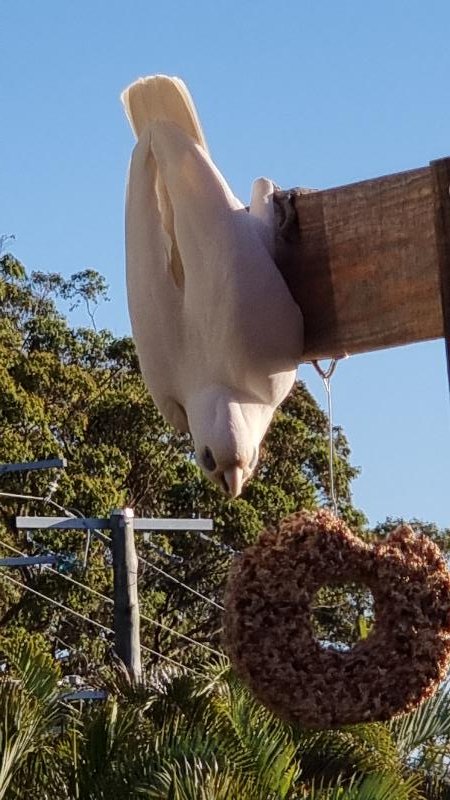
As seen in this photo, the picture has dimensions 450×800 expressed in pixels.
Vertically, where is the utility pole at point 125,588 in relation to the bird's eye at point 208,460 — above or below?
above

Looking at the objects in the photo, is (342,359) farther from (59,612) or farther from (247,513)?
(247,513)

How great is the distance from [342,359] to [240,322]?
16 cm

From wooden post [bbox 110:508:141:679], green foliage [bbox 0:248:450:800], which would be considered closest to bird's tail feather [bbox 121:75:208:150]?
green foliage [bbox 0:248:450:800]

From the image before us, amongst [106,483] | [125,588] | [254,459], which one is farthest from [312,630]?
[106,483]

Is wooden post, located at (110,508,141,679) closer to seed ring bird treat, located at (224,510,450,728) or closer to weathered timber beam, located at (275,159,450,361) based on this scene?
seed ring bird treat, located at (224,510,450,728)

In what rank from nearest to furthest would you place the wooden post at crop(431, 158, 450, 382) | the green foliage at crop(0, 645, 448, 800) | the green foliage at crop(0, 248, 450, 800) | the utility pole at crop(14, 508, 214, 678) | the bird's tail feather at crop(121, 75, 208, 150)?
1. the wooden post at crop(431, 158, 450, 382)
2. the bird's tail feather at crop(121, 75, 208, 150)
3. the green foliage at crop(0, 645, 448, 800)
4. the utility pole at crop(14, 508, 214, 678)
5. the green foliage at crop(0, 248, 450, 800)

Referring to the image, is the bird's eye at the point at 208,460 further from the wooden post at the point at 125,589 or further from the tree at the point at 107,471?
the tree at the point at 107,471

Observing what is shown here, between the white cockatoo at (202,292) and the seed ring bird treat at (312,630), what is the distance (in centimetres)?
22

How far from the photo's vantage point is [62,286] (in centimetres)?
2350

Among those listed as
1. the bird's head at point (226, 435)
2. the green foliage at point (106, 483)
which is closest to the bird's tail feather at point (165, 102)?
the bird's head at point (226, 435)

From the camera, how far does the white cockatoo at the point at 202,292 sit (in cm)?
185

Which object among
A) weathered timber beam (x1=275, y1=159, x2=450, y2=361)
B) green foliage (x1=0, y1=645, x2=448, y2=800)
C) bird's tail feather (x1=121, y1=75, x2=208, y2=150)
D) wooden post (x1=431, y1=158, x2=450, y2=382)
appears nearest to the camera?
wooden post (x1=431, y1=158, x2=450, y2=382)

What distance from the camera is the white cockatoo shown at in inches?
72.8

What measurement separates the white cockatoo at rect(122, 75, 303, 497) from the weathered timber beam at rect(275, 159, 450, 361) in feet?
0.10
